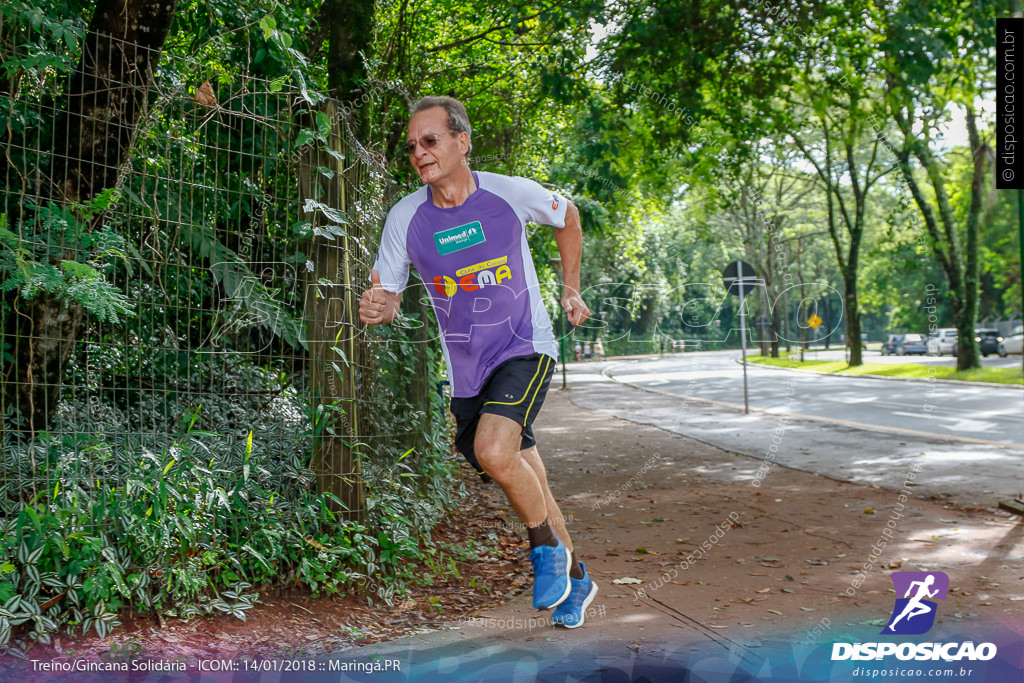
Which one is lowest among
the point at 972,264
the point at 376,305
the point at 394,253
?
the point at 376,305

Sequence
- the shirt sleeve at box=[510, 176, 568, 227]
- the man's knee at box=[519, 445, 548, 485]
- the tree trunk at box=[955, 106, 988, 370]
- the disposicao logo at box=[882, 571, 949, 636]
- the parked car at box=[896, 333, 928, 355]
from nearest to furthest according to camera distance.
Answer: the shirt sleeve at box=[510, 176, 568, 227] < the man's knee at box=[519, 445, 548, 485] < the disposicao logo at box=[882, 571, 949, 636] < the tree trunk at box=[955, 106, 988, 370] < the parked car at box=[896, 333, 928, 355]

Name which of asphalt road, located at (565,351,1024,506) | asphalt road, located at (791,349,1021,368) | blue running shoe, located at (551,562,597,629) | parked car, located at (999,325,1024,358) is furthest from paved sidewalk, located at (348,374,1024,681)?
parked car, located at (999,325,1024,358)

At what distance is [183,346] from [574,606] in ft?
10.2

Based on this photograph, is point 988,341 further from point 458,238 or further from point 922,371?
point 458,238

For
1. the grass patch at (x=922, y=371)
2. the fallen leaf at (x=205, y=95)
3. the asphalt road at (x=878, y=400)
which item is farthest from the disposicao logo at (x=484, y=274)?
the grass patch at (x=922, y=371)

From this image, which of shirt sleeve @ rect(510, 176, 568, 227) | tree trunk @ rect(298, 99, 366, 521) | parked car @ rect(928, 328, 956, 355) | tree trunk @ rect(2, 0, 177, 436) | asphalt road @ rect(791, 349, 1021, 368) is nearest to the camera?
shirt sleeve @ rect(510, 176, 568, 227)

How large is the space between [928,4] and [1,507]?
8633 mm

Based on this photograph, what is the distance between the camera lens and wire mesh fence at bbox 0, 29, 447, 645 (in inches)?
160

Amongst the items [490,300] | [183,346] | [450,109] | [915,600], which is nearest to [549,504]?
[490,300]

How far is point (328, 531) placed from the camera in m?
4.76

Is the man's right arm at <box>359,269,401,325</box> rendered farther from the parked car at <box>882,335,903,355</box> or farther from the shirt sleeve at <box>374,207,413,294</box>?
the parked car at <box>882,335,903,355</box>

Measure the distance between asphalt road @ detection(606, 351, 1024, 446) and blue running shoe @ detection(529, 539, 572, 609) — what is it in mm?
10209

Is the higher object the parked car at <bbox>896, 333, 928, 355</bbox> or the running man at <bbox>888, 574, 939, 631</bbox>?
the parked car at <bbox>896, 333, 928, 355</bbox>

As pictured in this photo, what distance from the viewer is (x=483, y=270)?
361 centimetres
